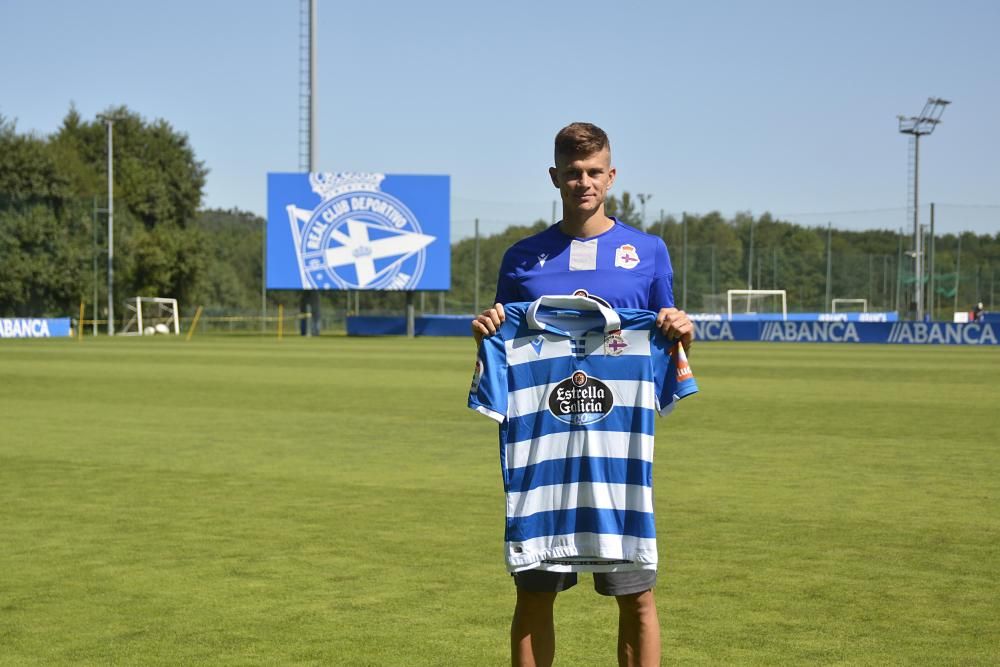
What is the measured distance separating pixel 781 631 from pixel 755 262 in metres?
62.0

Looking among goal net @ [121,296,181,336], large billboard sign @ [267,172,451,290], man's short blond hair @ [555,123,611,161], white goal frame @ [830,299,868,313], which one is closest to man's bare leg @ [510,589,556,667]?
man's short blond hair @ [555,123,611,161]

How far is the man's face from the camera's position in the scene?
14.3 feet

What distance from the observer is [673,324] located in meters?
4.25

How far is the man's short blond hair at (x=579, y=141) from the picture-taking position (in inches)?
171

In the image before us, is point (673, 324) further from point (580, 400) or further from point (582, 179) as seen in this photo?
point (582, 179)

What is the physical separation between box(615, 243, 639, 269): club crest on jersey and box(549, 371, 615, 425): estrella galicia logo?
1.24ft

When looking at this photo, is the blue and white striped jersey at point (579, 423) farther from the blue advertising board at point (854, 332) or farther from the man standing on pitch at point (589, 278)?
the blue advertising board at point (854, 332)

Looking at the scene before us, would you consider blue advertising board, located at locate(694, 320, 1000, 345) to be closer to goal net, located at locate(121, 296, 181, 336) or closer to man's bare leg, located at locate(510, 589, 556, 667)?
goal net, located at locate(121, 296, 181, 336)

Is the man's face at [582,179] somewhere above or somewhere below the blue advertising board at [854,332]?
above

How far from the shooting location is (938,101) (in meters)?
64.8

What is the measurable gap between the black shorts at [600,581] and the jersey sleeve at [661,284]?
87cm

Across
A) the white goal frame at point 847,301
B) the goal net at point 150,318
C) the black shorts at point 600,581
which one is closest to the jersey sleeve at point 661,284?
the black shorts at point 600,581

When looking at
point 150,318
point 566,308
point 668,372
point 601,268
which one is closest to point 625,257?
point 601,268

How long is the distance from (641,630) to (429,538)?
437 cm
